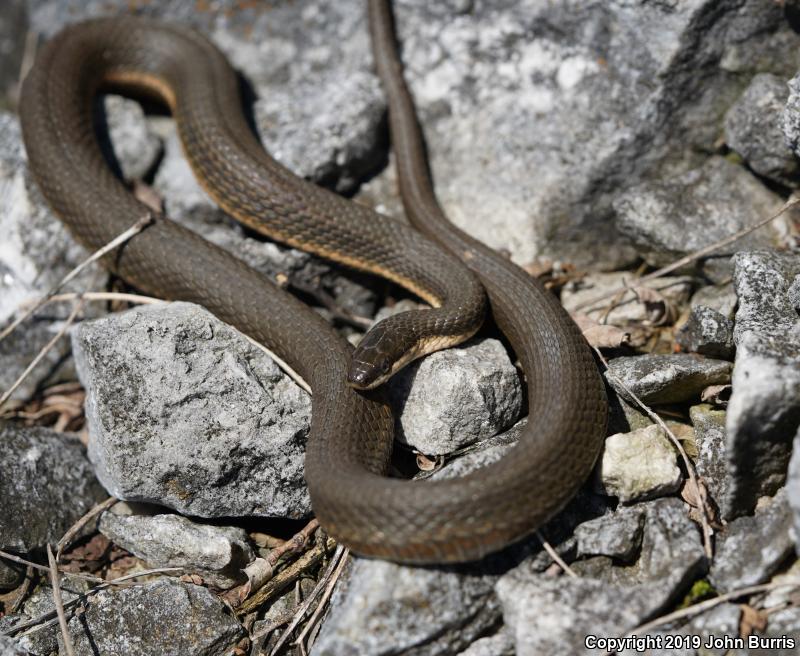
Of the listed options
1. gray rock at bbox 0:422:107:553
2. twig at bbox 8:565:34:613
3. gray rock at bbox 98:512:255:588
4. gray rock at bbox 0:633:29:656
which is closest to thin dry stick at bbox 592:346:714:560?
gray rock at bbox 98:512:255:588

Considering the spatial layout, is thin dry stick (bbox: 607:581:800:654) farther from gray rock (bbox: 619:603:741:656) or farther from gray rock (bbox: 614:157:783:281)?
gray rock (bbox: 614:157:783:281)

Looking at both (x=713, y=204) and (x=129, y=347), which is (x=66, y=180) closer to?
(x=129, y=347)

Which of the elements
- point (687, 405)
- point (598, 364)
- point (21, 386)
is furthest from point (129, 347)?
point (687, 405)

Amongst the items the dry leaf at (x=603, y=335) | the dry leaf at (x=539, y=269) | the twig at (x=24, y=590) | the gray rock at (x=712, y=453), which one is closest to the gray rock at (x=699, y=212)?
the dry leaf at (x=539, y=269)

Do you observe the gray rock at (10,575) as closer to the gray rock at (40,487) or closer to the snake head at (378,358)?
the gray rock at (40,487)

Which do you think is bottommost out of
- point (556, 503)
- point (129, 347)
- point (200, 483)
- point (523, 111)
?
point (556, 503)
